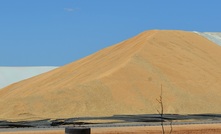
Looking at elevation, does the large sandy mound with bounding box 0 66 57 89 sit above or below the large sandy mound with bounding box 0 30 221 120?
above

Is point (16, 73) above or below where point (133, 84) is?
above

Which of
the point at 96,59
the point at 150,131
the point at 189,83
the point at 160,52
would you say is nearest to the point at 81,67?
the point at 96,59

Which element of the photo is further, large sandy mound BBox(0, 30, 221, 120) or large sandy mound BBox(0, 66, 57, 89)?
large sandy mound BBox(0, 66, 57, 89)

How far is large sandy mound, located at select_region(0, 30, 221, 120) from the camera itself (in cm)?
3812

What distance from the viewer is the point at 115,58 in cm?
4969

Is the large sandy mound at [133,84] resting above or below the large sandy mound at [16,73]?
below

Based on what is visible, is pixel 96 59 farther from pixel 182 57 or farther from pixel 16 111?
pixel 16 111

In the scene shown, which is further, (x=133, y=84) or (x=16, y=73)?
(x=16, y=73)

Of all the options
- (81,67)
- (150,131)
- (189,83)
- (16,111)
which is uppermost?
(81,67)

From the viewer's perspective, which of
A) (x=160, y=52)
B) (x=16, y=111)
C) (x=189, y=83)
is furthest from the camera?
(x=160, y=52)

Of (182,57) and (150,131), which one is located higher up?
(182,57)

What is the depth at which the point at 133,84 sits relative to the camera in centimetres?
4147

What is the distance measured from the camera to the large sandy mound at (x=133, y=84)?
38125 mm

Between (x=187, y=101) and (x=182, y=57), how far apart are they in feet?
31.9
